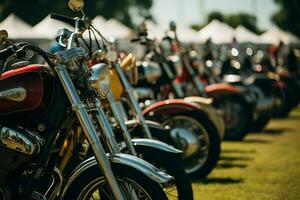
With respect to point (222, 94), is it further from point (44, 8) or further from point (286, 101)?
point (44, 8)

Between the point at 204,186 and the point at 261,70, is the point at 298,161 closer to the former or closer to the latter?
the point at 204,186

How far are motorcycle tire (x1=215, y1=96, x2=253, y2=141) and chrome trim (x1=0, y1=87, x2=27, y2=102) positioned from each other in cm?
646

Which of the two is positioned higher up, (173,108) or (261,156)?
(173,108)

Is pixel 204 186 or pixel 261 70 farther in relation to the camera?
pixel 261 70

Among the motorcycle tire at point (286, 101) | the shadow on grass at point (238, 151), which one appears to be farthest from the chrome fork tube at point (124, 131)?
the motorcycle tire at point (286, 101)

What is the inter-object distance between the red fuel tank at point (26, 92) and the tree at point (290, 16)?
8176 cm

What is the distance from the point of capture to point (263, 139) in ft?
34.8

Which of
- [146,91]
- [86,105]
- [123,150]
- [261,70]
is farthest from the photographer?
[261,70]

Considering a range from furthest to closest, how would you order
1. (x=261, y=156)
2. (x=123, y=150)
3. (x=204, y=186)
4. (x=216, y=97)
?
(x=216, y=97), (x=261, y=156), (x=204, y=186), (x=123, y=150)

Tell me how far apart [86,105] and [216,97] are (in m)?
6.27

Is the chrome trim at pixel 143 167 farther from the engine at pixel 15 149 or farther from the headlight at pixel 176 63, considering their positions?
the headlight at pixel 176 63

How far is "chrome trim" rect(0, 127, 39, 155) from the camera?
3488mm

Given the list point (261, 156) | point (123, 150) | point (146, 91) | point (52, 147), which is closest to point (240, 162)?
point (261, 156)

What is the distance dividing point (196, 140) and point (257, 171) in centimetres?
101
